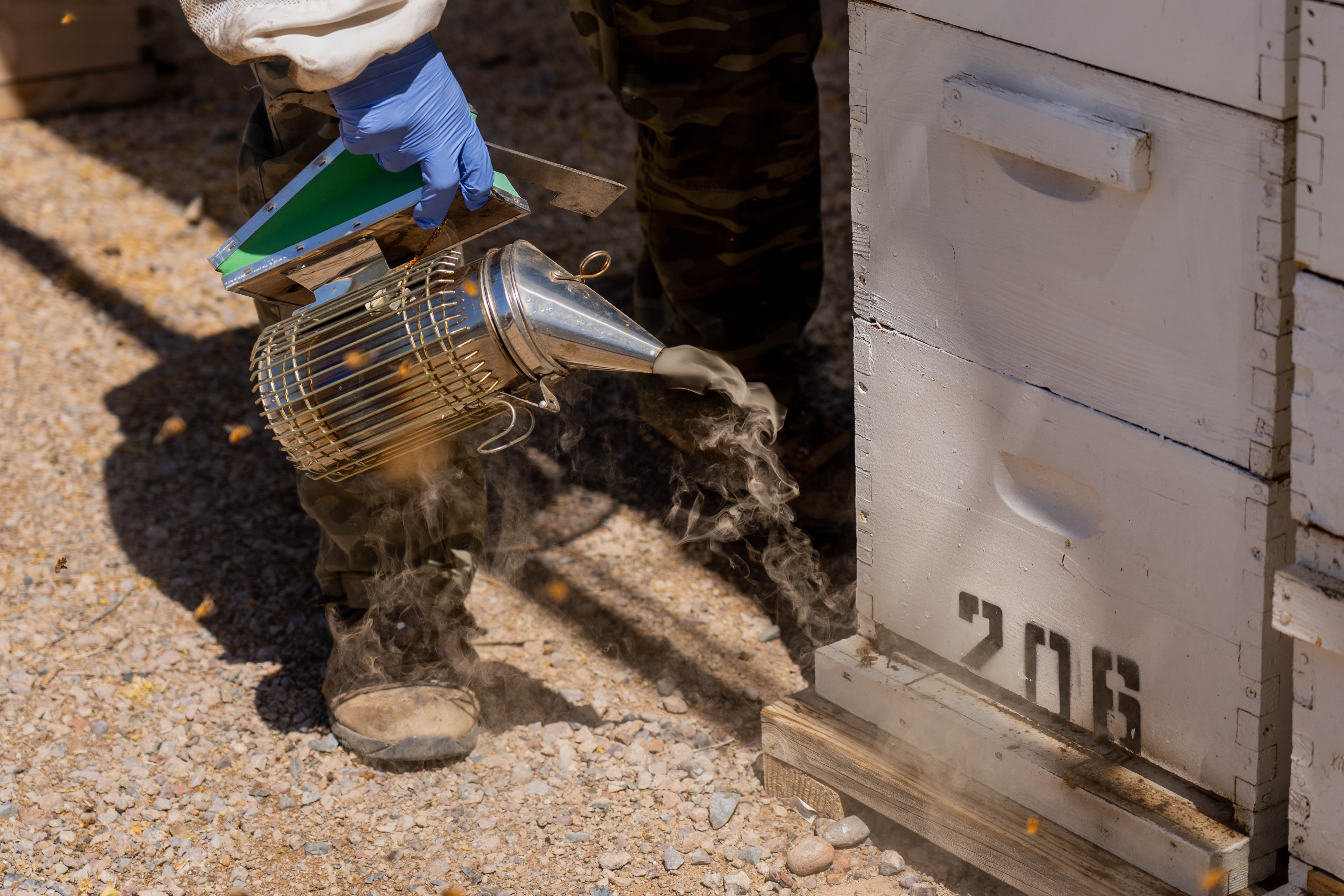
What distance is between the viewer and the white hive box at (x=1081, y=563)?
1.62 meters

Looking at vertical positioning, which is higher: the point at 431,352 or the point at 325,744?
the point at 431,352

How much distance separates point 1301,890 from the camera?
5.39 ft

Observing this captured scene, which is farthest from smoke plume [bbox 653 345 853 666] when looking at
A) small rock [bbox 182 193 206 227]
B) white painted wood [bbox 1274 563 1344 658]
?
small rock [bbox 182 193 206 227]

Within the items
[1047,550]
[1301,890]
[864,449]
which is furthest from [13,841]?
[1301,890]

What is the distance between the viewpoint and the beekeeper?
74.5 inches

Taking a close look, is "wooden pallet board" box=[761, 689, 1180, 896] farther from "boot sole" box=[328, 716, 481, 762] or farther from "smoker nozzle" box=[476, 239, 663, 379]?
"smoker nozzle" box=[476, 239, 663, 379]

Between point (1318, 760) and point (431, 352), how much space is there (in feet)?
3.89

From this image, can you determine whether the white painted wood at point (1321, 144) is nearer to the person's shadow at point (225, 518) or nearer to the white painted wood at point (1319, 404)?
the white painted wood at point (1319, 404)

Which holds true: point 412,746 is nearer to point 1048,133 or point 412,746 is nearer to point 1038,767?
point 1038,767

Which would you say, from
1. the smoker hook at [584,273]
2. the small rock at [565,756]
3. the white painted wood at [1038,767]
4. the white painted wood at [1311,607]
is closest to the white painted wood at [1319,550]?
the white painted wood at [1311,607]

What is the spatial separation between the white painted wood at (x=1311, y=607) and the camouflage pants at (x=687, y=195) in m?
1.32

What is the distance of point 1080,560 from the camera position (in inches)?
70.1

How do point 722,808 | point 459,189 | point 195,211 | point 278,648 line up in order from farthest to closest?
point 195,211
point 278,648
point 722,808
point 459,189

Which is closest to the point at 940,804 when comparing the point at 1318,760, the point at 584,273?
the point at 1318,760
